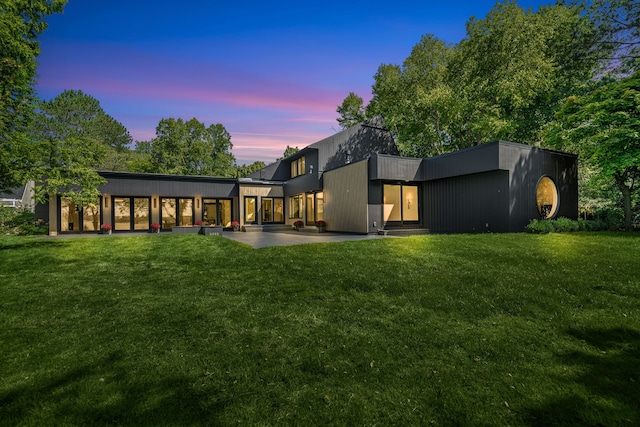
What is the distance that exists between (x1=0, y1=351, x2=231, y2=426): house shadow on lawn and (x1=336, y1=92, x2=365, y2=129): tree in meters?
36.1

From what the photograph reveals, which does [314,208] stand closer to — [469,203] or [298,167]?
[298,167]

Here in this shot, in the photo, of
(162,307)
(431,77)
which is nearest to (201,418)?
(162,307)

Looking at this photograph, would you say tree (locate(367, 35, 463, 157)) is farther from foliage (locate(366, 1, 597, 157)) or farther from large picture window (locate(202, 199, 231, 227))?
large picture window (locate(202, 199, 231, 227))

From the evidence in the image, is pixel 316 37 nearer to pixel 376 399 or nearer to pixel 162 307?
pixel 162 307

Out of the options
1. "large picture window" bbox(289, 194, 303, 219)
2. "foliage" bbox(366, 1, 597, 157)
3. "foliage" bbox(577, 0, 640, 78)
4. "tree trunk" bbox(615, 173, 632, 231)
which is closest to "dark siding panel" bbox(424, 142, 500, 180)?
"tree trunk" bbox(615, 173, 632, 231)

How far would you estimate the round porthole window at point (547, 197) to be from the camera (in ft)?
Answer: 43.6

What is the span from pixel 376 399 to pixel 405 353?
0.96m

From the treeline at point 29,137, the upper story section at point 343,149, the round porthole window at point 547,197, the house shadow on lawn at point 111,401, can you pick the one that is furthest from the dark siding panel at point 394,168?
the house shadow on lawn at point 111,401

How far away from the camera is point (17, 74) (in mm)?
11156

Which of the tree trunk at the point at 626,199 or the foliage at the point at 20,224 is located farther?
the foliage at the point at 20,224

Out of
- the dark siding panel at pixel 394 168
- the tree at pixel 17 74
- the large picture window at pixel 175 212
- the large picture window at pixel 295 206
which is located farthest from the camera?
the large picture window at pixel 295 206

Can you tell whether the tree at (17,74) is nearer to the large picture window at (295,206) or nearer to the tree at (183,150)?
the large picture window at (295,206)

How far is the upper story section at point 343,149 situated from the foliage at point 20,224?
16.3 m

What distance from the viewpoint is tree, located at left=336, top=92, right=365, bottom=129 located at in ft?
119
